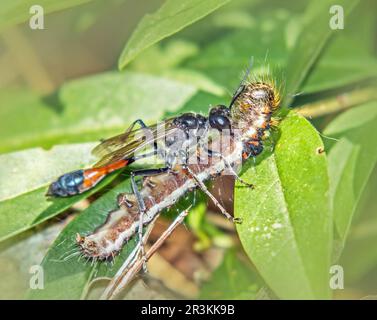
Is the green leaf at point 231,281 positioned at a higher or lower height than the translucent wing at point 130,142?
lower

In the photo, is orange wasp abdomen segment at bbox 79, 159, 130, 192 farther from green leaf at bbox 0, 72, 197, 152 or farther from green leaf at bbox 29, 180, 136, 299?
green leaf at bbox 0, 72, 197, 152

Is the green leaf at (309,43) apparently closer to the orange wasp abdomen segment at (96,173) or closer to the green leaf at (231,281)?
the orange wasp abdomen segment at (96,173)

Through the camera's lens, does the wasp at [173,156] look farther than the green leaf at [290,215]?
Yes

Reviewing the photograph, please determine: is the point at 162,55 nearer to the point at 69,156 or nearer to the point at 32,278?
the point at 69,156
